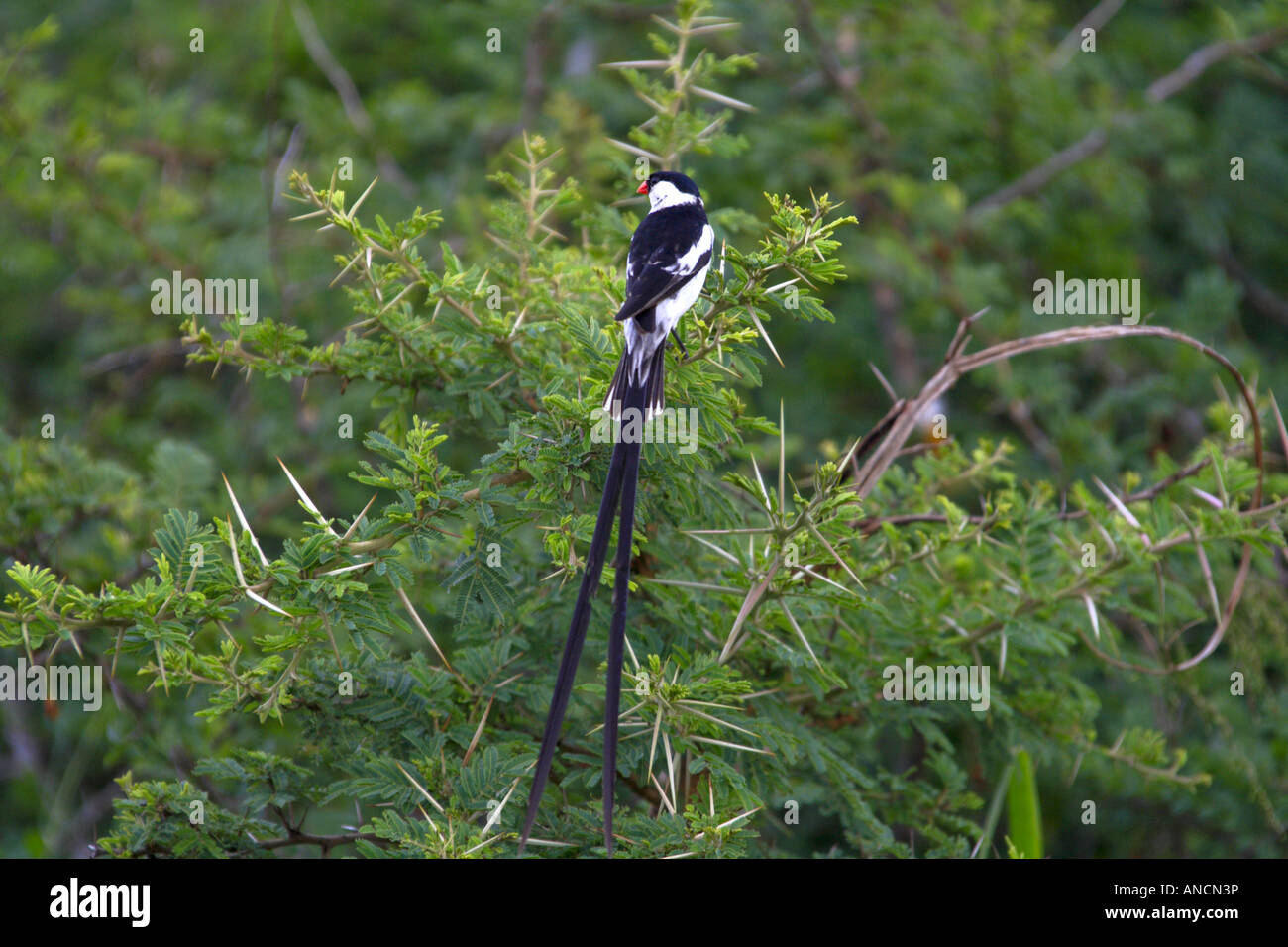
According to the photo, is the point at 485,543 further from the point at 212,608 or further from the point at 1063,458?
the point at 1063,458

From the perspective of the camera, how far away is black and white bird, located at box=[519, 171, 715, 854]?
7.14ft

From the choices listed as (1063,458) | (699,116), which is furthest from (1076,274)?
(699,116)

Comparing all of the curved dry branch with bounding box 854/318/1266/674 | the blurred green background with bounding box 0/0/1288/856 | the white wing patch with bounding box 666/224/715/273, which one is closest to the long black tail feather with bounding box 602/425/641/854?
the white wing patch with bounding box 666/224/715/273

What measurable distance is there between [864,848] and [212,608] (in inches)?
72.9

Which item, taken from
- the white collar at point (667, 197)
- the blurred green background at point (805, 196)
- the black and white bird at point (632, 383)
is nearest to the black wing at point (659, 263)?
the black and white bird at point (632, 383)

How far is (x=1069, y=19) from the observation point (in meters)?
7.70

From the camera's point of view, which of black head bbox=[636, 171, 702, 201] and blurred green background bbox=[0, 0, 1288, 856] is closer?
black head bbox=[636, 171, 702, 201]

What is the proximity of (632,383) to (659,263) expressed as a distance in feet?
1.45

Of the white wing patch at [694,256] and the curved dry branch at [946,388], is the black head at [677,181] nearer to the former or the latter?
the white wing patch at [694,256]

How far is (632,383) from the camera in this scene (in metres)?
2.46

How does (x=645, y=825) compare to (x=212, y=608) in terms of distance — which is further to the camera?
(x=645, y=825)

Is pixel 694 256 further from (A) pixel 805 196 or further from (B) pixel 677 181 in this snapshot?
(A) pixel 805 196

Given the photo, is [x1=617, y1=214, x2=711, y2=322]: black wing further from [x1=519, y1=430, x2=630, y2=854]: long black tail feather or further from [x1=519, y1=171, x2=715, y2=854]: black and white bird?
[x1=519, y1=430, x2=630, y2=854]: long black tail feather

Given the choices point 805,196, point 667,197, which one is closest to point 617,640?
point 667,197
